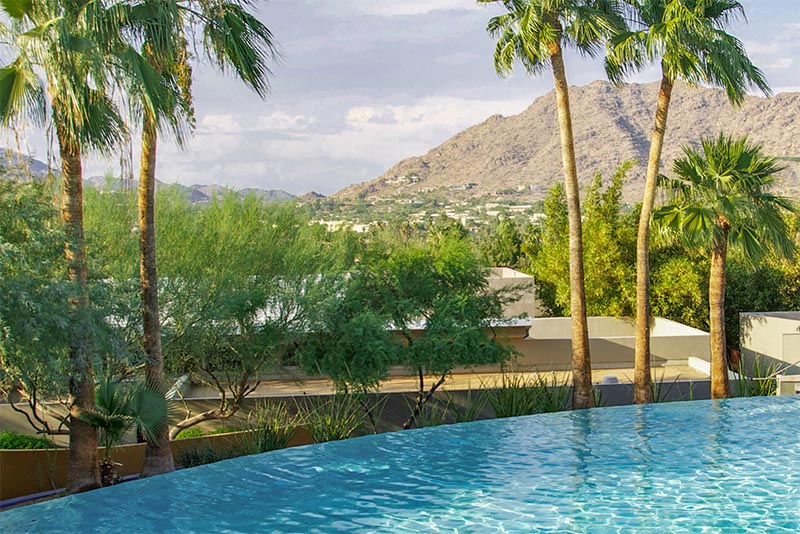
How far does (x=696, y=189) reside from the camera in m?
15.0

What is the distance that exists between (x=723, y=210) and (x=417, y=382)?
7.32 meters

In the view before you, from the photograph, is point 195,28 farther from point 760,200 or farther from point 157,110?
point 760,200

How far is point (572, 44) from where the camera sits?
588 inches

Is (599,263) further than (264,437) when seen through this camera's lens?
Yes

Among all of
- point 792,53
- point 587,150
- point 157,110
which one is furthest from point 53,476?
point 587,150

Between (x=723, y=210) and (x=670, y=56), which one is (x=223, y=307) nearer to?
(x=670, y=56)

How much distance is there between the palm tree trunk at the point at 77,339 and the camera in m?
9.32

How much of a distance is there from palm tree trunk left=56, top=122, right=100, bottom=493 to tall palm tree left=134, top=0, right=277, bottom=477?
80 centimetres

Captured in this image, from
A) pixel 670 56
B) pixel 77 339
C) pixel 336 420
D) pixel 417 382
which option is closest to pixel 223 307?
pixel 336 420

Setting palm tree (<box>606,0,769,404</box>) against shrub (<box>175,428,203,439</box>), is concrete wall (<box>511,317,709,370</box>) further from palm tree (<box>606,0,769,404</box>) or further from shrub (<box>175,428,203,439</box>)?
shrub (<box>175,428,203,439</box>)

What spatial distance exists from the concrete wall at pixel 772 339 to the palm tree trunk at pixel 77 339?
14247mm

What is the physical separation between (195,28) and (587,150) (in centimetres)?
9467

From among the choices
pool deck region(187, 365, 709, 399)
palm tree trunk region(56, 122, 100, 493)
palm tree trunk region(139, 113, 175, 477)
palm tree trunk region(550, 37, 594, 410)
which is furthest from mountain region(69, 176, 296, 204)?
palm tree trunk region(550, 37, 594, 410)

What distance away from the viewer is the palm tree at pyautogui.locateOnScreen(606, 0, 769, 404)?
13.7m
